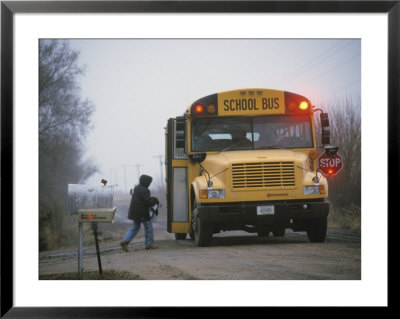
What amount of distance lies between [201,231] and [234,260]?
80 cm

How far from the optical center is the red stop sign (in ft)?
40.9

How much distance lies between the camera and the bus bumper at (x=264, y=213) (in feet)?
40.1

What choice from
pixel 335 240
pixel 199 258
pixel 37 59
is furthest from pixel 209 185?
pixel 37 59

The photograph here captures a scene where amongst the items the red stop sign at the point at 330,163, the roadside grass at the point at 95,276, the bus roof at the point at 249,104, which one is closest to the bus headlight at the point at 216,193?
the bus roof at the point at 249,104

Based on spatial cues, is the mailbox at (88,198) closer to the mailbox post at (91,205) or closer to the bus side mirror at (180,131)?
the mailbox post at (91,205)

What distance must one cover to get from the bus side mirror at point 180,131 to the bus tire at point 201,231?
844 millimetres

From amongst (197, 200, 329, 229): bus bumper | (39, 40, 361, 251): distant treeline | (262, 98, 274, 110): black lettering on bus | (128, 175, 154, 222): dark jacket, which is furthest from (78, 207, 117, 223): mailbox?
(262, 98, 274, 110): black lettering on bus

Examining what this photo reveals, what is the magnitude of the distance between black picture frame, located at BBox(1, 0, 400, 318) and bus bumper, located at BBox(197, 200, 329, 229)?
1.14 metres

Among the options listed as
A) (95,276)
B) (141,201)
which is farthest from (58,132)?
(95,276)

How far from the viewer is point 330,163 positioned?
1259 cm

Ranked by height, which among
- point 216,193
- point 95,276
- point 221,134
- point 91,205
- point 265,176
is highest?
point 221,134

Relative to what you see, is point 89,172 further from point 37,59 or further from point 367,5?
point 367,5

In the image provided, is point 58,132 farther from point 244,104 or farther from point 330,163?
point 330,163

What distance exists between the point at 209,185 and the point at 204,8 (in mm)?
2246
